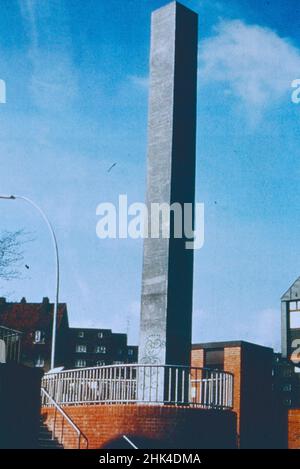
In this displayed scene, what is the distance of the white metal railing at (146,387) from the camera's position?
681 inches

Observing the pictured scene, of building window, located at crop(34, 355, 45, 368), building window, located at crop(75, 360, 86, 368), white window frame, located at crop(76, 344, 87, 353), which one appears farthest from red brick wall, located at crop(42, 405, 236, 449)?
white window frame, located at crop(76, 344, 87, 353)

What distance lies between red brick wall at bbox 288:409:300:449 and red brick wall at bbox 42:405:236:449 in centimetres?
804

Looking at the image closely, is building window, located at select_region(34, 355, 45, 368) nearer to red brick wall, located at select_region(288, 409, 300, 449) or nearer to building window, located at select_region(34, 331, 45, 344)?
building window, located at select_region(34, 331, 45, 344)

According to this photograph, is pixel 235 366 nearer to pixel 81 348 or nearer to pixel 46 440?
pixel 46 440

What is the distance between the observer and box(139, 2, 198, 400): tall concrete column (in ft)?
60.9

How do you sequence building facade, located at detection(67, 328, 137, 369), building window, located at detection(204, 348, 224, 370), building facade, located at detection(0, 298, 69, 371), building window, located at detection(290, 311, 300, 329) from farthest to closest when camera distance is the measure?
building facade, located at detection(67, 328, 137, 369), building facade, located at detection(0, 298, 69, 371), building window, located at detection(290, 311, 300, 329), building window, located at detection(204, 348, 224, 370)

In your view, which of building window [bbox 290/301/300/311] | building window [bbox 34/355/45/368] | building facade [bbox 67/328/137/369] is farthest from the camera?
building facade [bbox 67/328/137/369]

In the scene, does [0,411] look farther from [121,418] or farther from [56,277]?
[56,277]

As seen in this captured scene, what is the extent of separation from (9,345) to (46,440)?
184 inches

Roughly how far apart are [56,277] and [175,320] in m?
5.91

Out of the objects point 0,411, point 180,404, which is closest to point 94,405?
point 180,404

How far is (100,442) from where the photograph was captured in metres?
16.3

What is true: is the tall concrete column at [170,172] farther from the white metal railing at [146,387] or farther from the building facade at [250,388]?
the building facade at [250,388]

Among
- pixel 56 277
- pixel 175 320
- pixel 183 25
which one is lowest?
pixel 175 320
